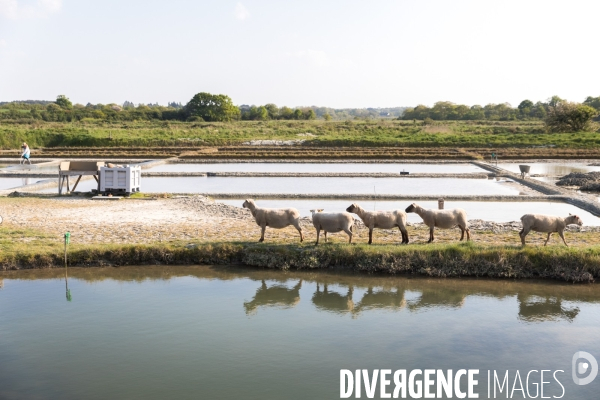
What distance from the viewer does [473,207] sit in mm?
18234

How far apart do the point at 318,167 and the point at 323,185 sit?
899 centimetres

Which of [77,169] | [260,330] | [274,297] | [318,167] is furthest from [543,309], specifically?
[318,167]

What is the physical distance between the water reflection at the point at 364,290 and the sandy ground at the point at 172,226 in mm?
1375

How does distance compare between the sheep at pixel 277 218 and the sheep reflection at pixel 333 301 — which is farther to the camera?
the sheep at pixel 277 218

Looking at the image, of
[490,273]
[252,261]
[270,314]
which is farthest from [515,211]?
[270,314]

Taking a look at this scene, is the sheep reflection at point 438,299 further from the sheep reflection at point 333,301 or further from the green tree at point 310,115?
the green tree at point 310,115

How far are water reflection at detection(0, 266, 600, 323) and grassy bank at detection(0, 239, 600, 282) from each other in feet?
0.71

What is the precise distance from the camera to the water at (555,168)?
30.4 meters

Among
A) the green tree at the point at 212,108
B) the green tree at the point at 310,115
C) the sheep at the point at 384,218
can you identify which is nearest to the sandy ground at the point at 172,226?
the sheep at the point at 384,218

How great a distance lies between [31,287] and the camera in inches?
404

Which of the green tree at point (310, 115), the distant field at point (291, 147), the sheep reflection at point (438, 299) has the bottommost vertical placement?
the sheep reflection at point (438, 299)

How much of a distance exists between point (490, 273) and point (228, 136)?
4547cm

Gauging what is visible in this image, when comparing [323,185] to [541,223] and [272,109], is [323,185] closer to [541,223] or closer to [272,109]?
[541,223]

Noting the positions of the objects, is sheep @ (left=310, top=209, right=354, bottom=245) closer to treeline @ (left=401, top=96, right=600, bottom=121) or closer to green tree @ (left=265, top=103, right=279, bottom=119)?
treeline @ (left=401, top=96, right=600, bottom=121)
